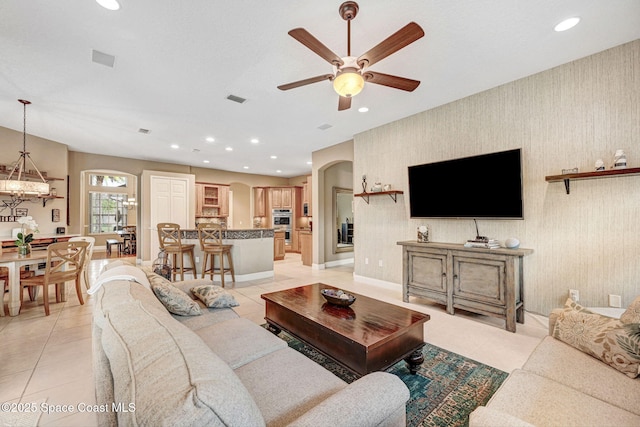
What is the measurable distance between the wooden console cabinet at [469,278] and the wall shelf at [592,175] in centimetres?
81

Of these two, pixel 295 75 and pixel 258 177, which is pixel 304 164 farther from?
pixel 295 75

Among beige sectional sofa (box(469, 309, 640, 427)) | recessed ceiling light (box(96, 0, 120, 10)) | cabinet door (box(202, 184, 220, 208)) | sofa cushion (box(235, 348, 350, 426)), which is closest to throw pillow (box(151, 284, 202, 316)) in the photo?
sofa cushion (box(235, 348, 350, 426))

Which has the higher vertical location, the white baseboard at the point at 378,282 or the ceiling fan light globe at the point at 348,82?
the ceiling fan light globe at the point at 348,82

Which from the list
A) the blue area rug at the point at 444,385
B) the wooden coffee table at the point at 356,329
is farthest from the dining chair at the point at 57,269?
the blue area rug at the point at 444,385

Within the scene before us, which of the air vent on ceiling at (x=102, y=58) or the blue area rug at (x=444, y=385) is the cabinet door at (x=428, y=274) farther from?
the air vent on ceiling at (x=102, y=58)

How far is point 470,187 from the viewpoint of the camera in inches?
136

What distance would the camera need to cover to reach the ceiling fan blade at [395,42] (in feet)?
5.70

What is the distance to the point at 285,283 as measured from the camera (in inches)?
197

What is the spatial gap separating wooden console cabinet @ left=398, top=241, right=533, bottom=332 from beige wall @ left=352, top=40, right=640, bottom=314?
377 millimetres

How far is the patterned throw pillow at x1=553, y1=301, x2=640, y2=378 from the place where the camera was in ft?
4.37

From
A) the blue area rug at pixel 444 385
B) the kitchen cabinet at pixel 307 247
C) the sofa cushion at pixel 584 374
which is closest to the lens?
the sofa cushion at pixel 584 374

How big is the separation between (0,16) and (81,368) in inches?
117

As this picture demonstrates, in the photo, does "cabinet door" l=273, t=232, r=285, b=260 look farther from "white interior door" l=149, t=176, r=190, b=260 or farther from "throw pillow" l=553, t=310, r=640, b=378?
"throw pillow" l=553, t=310, r=640, b=378

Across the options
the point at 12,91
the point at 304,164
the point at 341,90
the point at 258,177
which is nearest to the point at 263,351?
the point at 341,90
